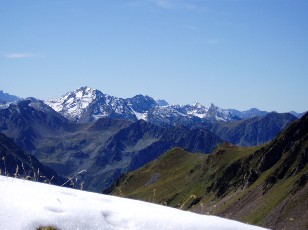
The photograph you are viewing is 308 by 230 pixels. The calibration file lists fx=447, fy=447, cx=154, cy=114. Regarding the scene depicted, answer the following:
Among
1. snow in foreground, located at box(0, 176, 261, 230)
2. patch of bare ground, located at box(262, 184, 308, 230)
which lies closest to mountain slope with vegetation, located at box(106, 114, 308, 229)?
patch of bare ground, located at box(262, 184, 308, 230)

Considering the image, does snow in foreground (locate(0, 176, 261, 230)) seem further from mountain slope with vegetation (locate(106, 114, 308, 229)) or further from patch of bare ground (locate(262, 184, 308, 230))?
patch of bare ground (locate(262, 184, 308, 230))

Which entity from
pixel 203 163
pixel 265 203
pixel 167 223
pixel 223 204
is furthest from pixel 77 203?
pixel 203 163

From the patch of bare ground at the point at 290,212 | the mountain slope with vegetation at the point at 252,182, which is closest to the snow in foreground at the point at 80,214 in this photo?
the mountain slope with vegetation at the point at 252,182

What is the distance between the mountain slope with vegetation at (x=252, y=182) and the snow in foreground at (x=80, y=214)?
5275 centimetres

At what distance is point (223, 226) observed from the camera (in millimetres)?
6941

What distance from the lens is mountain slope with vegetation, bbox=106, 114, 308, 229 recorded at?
8994cm

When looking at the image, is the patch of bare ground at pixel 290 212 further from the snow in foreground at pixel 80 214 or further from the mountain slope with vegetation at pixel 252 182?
the snow in foreground at pixel 80 214

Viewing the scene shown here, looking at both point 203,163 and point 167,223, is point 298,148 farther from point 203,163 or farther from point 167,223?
point 167,223

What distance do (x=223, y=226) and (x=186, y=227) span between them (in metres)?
0.62

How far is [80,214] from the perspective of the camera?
6523 mm

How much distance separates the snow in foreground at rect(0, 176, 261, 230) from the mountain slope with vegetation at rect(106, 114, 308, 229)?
52748 mm

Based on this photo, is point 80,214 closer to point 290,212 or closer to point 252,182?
point 290,212

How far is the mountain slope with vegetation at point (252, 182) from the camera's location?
8994 cm

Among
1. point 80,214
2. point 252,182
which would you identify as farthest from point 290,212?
point 80,214
